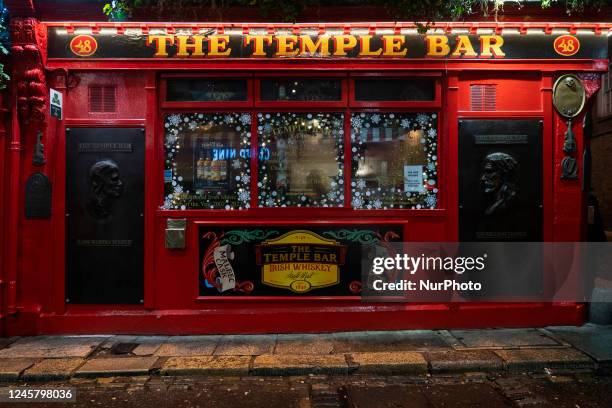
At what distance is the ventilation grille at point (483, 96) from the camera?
658 centimetres

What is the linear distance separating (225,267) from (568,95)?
5.37 metres

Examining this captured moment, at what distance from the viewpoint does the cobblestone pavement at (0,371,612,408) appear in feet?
14.7

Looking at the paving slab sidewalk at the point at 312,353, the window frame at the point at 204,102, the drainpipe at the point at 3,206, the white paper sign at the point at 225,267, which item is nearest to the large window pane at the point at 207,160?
the window frame at the point at 204,102

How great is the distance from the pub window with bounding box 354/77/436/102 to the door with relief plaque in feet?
10.3

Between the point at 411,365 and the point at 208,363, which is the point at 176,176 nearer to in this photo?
the point at 208,363

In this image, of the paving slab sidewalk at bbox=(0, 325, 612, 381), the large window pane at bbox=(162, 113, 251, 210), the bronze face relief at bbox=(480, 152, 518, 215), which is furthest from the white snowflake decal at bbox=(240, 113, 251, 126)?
the bronze face relief at bbox=(480, 152, 518, 215)

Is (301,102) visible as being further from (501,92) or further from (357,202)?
(501,92)

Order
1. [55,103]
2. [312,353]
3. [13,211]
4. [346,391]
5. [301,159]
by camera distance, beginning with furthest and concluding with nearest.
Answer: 1. [301,159]
2. [13,211]
3. [55,103]
4. [312,353]
5. [346,391]

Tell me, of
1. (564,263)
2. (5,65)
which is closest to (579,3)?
(564,263)

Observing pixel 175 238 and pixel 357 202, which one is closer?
pixel 175 238

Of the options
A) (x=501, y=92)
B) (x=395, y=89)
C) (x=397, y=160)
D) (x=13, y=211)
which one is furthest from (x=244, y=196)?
(x=501, y=92)

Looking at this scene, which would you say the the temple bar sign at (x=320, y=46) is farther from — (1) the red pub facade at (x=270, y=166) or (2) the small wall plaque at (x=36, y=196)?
(2) the small wall plaque at (x=36, y=196)

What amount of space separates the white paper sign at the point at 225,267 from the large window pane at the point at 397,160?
76.6 inches

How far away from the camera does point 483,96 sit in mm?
6586
